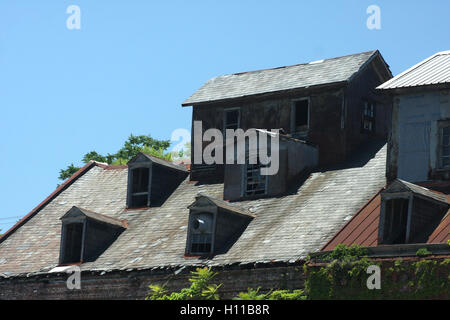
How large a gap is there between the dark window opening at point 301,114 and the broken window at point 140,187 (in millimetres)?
6064

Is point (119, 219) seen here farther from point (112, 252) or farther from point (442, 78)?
point (442, 78)

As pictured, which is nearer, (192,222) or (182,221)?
(192,222)

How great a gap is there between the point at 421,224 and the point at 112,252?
11.6 metres

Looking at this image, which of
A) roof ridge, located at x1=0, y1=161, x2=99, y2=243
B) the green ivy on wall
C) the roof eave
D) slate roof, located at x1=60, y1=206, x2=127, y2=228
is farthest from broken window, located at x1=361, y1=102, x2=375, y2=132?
roof ridge, located at x1=0, y1=161, x2=99, y2=243

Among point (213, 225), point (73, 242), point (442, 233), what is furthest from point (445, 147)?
point (73, 242)

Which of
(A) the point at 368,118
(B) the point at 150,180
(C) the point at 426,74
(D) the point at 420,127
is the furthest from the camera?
(B) the point at 150,180

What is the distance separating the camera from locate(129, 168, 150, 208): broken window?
3862cm

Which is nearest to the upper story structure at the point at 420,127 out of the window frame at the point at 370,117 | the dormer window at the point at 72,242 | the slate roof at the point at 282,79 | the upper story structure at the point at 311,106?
the upper story structure at the point at 311,106

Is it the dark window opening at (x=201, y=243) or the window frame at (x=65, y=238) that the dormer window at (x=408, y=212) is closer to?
the dark window opening at (x=201, y=243)

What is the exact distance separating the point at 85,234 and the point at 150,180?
12.1ft

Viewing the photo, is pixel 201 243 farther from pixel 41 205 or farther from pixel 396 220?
pixel 41 205

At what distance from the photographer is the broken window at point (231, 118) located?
3905cm

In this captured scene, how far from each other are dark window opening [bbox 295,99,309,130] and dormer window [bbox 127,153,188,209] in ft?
16.9

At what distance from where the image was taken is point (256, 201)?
3481 cm
